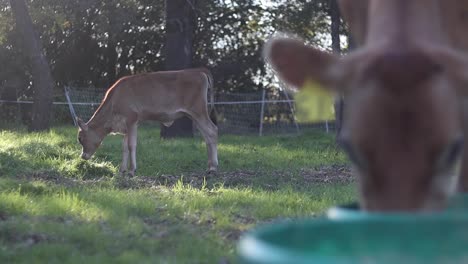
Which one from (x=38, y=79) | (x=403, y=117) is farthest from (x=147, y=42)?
(x=403, y=117)

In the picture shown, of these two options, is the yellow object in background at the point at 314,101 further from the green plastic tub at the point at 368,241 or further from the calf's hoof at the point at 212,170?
the calf's hoof at the point at 212,170

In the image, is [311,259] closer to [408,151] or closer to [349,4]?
[408,151]

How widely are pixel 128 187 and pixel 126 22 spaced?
710 inches

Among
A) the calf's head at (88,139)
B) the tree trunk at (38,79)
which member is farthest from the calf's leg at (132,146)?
the tree trunk at (38,79)

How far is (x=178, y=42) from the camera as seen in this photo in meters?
20.8

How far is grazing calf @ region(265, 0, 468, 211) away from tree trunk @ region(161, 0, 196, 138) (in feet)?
56.4

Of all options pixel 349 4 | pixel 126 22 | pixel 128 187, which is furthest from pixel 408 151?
pixel 126 22

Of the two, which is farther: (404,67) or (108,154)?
(108,154)

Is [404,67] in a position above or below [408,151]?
above

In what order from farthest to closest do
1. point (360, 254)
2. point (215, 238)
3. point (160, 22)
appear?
point (160, 22)
point (215, 238)
point (360, 254)

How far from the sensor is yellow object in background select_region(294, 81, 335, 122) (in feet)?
11.6

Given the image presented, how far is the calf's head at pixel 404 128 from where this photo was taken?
2.75 meters

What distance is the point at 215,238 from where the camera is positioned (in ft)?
19.6

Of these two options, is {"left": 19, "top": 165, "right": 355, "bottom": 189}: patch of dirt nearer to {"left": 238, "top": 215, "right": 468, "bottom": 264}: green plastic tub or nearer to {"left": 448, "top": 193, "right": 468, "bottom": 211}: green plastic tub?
{"left": 448, "top": 193, "right": 468, "bottom": 211}: green plastic tub
